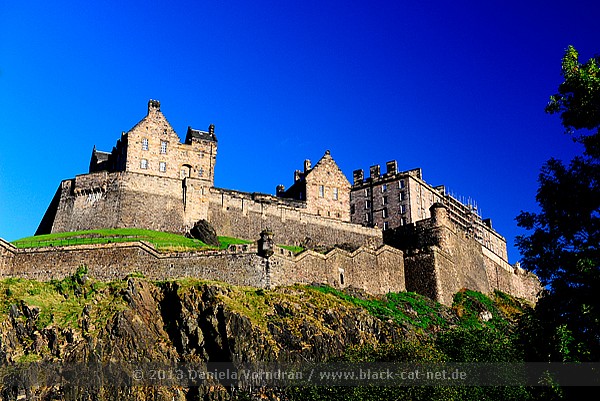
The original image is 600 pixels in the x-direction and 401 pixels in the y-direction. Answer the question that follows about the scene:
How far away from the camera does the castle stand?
52.5 metres

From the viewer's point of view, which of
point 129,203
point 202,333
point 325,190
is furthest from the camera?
point 325,190

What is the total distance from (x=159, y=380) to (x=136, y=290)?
25.7ft

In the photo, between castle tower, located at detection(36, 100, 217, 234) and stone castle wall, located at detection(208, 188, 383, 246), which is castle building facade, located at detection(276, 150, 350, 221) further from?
castle tower, located at detection(36, 100, 217, 234)

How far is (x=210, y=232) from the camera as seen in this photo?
6153 centimetres

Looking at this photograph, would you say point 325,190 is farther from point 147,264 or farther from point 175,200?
point 147,264

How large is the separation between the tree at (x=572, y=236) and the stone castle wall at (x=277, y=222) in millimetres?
49884

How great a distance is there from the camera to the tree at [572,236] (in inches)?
604

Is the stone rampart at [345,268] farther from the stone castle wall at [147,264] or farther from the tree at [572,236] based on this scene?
the tree at [572,236]

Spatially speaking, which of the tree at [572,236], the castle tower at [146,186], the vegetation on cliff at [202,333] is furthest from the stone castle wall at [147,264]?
the tree at [572,236]

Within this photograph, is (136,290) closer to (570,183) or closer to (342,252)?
(342,252)

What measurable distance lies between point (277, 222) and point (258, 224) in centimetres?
205

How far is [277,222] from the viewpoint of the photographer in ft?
224

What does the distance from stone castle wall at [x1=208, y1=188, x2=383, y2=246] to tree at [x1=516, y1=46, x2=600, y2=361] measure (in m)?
49.9

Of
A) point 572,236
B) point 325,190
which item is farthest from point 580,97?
point 325,190
